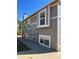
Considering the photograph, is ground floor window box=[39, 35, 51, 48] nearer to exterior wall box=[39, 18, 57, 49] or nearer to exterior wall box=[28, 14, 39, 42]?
exterior wall box=[39, 18, 57, 49]

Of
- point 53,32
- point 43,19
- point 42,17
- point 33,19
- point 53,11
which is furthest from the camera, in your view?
point 33,19

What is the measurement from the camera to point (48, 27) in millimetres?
8641

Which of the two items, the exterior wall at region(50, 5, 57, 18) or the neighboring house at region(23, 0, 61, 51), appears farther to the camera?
the exterior wall at region(50, 5, 57, 18)

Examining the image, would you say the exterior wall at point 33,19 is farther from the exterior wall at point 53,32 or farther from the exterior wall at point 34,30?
the exterior wall at point 53,32

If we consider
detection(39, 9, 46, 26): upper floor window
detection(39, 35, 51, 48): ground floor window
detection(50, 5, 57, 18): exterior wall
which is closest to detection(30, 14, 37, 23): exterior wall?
detection(39, 9, 46, 26): upper floor window

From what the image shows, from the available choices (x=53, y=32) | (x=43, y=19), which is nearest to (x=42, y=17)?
(x=43, y=19)

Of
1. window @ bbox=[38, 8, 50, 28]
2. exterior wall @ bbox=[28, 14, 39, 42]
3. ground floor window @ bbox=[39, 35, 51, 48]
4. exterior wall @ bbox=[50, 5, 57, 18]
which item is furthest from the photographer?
exterior wall @ bbox=[28, 14, 39, 42]

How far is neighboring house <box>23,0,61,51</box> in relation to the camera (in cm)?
749

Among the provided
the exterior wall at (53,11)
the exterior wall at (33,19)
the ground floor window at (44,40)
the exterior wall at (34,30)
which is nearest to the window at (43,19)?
the exterior wall at (53,11)

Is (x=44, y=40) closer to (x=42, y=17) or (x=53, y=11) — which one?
(x=42, y=17)

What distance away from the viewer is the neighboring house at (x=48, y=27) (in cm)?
749

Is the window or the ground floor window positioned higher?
the window
